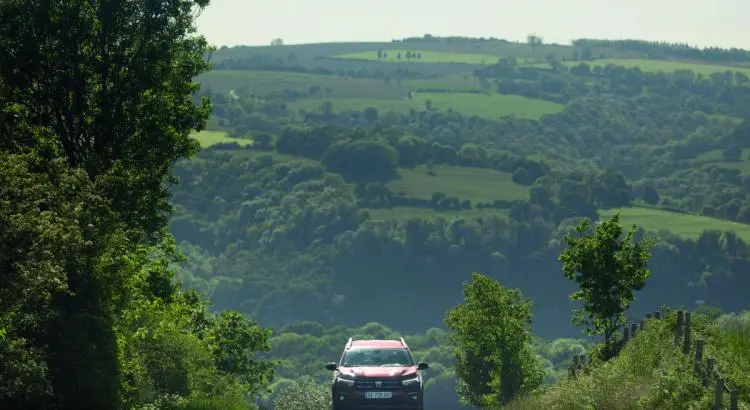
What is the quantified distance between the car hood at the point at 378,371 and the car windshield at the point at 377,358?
33cm

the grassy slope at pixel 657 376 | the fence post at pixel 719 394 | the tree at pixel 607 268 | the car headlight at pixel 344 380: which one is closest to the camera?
the fence post at pixel 719 394

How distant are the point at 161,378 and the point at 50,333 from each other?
28.3 feet

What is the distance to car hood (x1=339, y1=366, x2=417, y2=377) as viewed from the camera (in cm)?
2792

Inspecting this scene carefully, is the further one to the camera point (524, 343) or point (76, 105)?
point (524, 343)

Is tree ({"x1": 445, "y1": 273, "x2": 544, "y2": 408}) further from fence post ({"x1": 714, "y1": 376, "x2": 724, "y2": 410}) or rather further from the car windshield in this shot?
fence post ({"x1": 714, "y1": 376, "x2": 724, "y2": 410})

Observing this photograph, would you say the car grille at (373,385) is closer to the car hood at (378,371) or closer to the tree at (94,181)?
the car hood at (378,371)

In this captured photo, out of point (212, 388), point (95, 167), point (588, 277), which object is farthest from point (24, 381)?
point (588, 277)

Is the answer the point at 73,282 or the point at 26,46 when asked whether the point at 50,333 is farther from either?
the point at 26,46

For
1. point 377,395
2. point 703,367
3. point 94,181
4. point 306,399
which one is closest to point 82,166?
point 94,181

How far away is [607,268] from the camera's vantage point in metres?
35.7

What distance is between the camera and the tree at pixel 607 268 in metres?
35.6

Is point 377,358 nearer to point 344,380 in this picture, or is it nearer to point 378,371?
point 378,371

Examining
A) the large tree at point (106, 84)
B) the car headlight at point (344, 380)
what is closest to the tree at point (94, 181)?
the large tree at point (106, 84)

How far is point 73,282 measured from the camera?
75.2 feet
